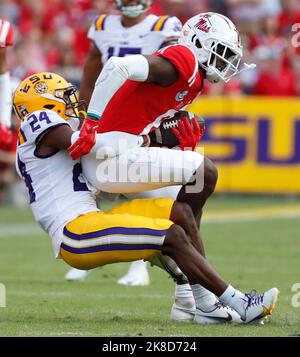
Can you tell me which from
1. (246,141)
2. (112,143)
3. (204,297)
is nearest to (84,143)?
(112,143)

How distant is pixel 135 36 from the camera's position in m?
8.02

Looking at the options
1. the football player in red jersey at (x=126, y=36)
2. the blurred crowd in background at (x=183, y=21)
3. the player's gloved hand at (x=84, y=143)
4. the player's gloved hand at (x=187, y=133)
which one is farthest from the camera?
the blurred crowd in background at (x=183, y=21)

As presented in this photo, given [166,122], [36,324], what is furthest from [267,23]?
[36,324]

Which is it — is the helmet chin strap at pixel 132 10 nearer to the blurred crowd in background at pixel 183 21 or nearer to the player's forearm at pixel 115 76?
the player's forearm at pixel 115 76

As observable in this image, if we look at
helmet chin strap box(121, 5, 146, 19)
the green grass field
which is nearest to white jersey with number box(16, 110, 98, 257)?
the green grass field

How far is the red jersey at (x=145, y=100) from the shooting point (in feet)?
18.5

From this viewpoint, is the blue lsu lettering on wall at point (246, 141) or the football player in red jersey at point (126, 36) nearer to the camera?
the football player in red jersey at point (126, 36)

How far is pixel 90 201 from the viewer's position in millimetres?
5660

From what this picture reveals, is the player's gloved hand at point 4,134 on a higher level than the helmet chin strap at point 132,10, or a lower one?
lower

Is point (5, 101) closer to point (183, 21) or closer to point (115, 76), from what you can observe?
point (115, 76)

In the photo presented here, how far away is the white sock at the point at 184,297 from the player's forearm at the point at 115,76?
1120mm

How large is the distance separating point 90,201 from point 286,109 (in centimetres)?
842

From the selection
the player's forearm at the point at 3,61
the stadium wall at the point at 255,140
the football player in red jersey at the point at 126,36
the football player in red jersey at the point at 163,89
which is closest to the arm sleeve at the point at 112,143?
the football player in red jersey at the point at 163,89
